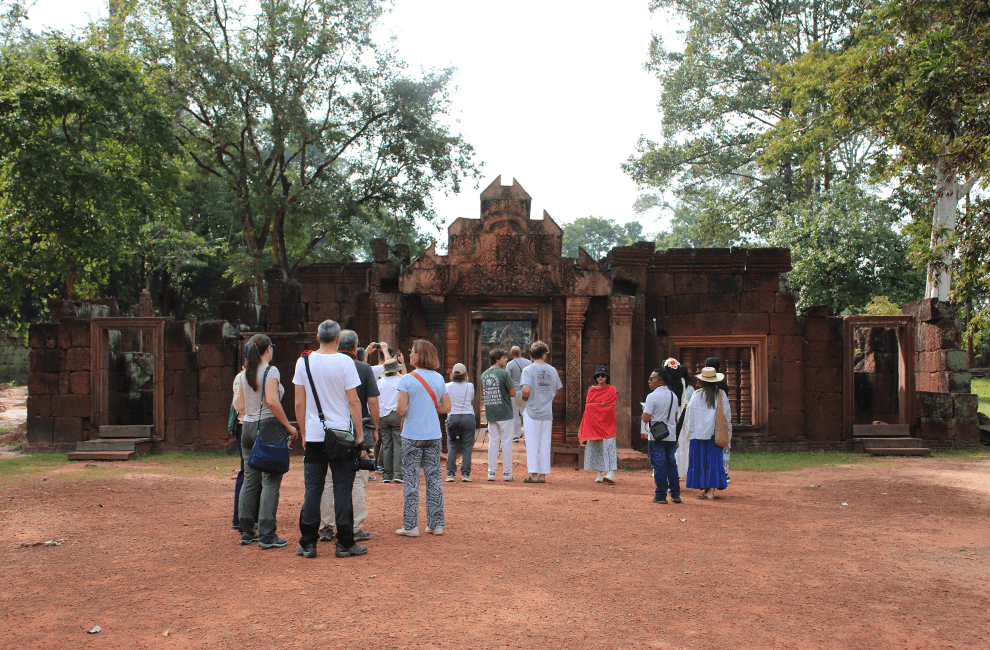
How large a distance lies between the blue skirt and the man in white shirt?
0.37 meters

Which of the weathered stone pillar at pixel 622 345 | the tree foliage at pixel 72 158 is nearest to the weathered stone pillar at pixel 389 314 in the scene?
the weathered stone pillar at pixel 622 345

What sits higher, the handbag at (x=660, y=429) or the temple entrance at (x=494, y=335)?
the temple entrance at (x=494, y=335)

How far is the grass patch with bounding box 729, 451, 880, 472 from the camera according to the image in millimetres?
11062

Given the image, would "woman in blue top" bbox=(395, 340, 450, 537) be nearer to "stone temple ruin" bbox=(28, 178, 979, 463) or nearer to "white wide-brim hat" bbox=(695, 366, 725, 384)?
"white wide-brim hat" bbox=(695, 366, 725, 384)

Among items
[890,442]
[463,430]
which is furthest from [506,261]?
[890,442]

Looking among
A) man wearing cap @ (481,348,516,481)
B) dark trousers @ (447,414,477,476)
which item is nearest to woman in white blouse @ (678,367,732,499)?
man wearing cap @ (481,348,516,481)

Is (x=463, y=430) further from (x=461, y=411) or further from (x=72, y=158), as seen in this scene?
(x=72, y=158)

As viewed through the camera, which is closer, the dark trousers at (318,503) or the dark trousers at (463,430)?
the dark trousers at (318,503)

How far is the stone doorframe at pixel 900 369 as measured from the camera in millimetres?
13156

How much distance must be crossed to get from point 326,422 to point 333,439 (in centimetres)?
14

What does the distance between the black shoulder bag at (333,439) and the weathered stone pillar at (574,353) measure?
681 cm

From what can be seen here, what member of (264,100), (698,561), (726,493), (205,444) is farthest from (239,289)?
(698,561)

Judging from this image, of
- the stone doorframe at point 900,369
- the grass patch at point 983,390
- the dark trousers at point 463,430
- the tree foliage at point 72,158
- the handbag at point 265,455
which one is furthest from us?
the grass patch at point 983,390

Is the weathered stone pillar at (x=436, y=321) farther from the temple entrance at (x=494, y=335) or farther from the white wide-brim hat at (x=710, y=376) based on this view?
the white wide-brim hat at (x=710, y=376)
